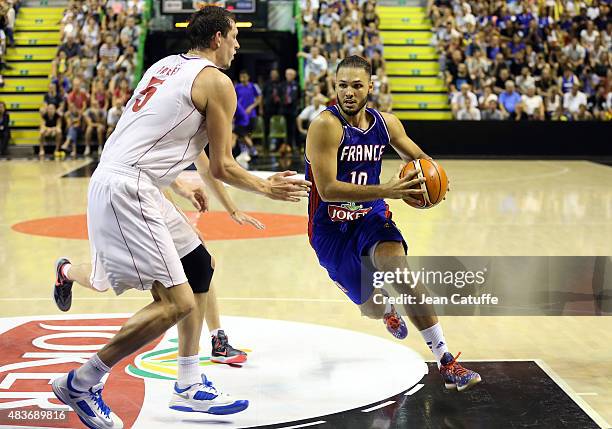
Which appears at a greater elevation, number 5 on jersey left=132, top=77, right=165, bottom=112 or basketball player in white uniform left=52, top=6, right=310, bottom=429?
number 5 on jersey left=132, top=77, right=165, bottom=112

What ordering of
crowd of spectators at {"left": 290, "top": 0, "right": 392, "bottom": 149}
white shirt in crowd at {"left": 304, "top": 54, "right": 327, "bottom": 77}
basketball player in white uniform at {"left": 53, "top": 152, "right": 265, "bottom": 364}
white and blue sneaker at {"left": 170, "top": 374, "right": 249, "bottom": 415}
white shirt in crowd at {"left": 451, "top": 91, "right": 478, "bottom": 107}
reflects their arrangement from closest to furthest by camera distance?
white and blue sneaker at {"left": 170, "top": 374, "right": 249, "bottom": 415} < basketball player in white uniform at {"left": 53, "top": 152, "right": 265, "bottom": 364} < crowd of spectators at {"left": 290, "top": 0, "right": 392, "bottom": 149} < white shirt in crowd at {"left": 304, "top": 54, "right": 327, "bottom": 77} < white shirt in crowd at {"left": 451, "top": 91, "right": 478, "bottom": 107}

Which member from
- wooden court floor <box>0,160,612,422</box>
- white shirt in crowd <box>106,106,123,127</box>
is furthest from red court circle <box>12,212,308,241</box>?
white shirt in crowd <box>106,106,123,127</box>

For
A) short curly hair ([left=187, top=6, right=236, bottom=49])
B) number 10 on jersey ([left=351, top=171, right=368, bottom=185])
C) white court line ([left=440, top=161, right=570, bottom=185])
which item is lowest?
white court line ([left=440, top=161, right=570, bottom=185])

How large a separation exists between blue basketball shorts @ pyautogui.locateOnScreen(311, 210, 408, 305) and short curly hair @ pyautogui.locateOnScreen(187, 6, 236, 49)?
53.3 inches

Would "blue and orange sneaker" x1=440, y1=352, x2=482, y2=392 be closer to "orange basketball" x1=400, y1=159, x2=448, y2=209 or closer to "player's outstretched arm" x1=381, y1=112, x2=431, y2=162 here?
"orange basketball" x1=400, y1=159, x2=448, y2=209

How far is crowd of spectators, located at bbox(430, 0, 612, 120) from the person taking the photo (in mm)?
20391

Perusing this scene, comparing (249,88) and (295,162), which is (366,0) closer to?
(249,88)

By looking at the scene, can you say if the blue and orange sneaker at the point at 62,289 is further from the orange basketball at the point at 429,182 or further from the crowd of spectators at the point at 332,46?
the crowd of spectators at the point at 332,46

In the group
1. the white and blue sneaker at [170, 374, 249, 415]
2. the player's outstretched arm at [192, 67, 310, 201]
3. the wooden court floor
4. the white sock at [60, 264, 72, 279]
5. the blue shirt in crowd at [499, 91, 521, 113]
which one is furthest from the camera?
the blue shirt in crowd at [499, 91, 521, 113]

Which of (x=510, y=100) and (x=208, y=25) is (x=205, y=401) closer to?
(x=208, y=25)

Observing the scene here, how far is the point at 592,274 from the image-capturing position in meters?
7.44

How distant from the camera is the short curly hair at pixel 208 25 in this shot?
176 inches

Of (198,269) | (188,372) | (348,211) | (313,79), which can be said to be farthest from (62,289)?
(313,79)

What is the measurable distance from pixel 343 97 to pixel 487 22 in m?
17.9
